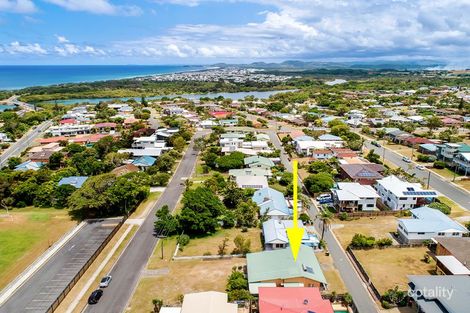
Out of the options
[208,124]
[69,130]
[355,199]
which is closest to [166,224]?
[355,199]

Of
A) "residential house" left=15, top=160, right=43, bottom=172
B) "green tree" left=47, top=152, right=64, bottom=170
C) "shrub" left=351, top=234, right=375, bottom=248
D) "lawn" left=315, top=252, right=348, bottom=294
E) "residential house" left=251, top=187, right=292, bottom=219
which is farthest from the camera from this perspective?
"green tree" left=47, top=152, right=64, bottom=170

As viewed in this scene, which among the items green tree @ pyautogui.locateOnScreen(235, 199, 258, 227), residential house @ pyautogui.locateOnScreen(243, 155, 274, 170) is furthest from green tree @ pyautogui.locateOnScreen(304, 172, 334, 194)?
green tree @ pyautogui.locateOnScreen(235, 199, 258, 227)

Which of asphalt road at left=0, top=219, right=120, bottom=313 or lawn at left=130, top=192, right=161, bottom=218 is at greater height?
asphalt road at left=0, top=219, right=120, bottom=313

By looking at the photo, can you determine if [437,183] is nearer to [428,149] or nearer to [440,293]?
[428,149]

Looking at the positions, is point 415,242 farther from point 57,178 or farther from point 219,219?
point 57,178

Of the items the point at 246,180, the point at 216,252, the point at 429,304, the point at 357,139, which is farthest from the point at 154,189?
the point at 357,139

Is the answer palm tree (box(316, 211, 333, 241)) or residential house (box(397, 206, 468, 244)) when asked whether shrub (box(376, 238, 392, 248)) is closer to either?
residential house (box(397, 206, 468, 244))

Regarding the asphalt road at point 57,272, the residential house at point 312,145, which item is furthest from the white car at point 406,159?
the asphalt road at point 57,272
